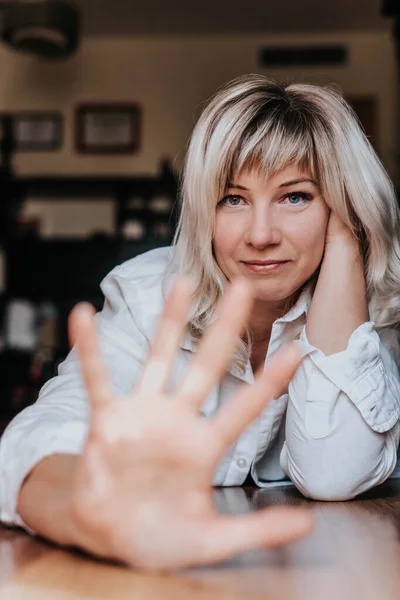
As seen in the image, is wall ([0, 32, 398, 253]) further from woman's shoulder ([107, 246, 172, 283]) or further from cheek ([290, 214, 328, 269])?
cheek ([290, 214, 328, 269])

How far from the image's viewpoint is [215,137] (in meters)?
1.16

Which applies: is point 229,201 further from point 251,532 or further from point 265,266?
point 251,532

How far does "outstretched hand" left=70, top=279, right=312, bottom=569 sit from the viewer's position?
53cm

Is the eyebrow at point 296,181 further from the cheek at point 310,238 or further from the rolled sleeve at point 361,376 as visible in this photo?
the rolled sleeve at point 361,376

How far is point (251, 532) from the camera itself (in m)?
0.53

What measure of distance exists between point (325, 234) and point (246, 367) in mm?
253

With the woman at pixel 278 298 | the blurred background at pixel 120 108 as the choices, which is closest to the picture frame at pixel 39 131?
the blurred background at pixel 120 108

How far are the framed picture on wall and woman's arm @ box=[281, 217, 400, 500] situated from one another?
4244mm

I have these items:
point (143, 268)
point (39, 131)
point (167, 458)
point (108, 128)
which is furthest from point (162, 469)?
point (39, 131)

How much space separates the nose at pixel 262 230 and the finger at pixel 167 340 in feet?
1.69

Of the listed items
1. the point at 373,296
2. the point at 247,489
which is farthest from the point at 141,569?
the point at 373,296

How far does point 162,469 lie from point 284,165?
691mm

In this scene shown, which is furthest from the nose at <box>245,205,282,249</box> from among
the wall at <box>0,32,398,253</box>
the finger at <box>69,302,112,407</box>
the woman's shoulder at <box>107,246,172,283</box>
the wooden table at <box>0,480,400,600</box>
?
the wall at <box>0,32,398,253</box>

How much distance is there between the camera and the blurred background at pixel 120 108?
4609 millimetres
